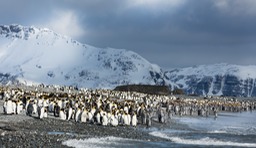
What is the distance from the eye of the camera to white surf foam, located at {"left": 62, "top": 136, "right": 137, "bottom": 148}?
1021 inches

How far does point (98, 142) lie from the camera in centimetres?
2762

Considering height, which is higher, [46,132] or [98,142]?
[46,132]

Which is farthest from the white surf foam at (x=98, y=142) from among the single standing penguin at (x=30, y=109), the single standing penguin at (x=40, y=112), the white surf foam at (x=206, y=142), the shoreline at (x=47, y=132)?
the single standing penguin at (x=30, y=109)

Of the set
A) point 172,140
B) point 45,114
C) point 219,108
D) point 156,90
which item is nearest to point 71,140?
point 172,140

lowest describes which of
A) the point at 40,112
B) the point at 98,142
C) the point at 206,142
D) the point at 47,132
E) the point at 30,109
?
the point at 206,142

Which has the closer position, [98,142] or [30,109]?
[98,142]

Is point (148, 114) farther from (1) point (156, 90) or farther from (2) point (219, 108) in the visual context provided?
(1) point (156, 90)

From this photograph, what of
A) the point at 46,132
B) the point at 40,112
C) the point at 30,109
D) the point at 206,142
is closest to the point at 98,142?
the point at 46,132

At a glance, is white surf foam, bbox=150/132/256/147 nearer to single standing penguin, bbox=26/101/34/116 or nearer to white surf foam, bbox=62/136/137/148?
white surf foam, bbox=62/136/137/148

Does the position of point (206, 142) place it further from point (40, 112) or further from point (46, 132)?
point (40, 112)

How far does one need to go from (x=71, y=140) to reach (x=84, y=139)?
Answer: 3.98ft

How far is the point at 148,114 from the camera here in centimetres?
4225

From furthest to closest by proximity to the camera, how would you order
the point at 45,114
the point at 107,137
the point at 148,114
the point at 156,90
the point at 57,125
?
the point at 156,90 → the point at 148,114 → the point at 45,114 → the point at 57,125 → the point at 107,137

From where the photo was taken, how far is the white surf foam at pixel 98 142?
25.9 metres
